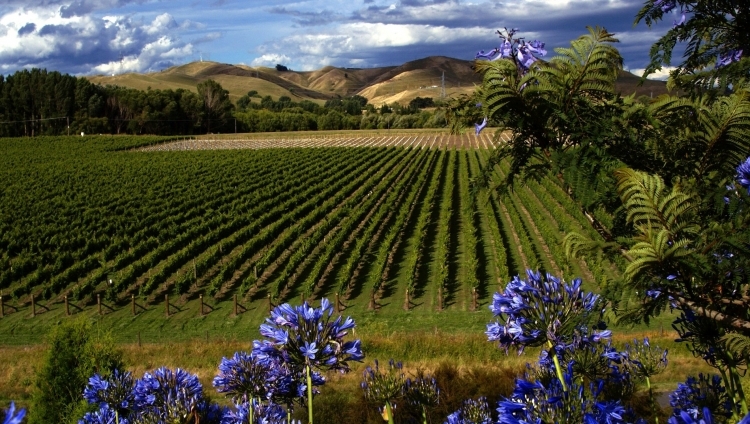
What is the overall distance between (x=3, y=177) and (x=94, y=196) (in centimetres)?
1653

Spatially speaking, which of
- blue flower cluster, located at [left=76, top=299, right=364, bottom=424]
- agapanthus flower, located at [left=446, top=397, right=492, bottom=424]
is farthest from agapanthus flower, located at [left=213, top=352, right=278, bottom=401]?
agapanthus flower, located at [left=446, top=397, right=492, bottom=424]

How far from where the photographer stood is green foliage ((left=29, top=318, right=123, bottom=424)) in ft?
29.3

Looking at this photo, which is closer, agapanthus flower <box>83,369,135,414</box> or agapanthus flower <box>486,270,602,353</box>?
agapanthus flower <box>486,270,602,353</box>

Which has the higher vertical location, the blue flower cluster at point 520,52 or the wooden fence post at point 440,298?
the blue flower cluster at point 520,52

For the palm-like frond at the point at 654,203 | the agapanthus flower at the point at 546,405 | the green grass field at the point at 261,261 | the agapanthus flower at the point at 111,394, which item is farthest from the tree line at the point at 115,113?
the agapanthus flower at the point at 546,405

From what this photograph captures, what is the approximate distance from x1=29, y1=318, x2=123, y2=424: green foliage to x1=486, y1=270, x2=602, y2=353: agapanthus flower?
741 centimetres

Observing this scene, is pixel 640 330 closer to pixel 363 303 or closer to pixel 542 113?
pixel 363 303

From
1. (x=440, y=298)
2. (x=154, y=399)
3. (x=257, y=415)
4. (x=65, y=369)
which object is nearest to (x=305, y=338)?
(x=257, y=415)

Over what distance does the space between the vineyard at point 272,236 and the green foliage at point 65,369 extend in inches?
286

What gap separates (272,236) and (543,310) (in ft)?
96.7

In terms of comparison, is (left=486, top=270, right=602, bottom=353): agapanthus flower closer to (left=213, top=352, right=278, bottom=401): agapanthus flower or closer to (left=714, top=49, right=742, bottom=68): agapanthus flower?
(left=213, top=352, right=278, bottom=401): agapanthus flower

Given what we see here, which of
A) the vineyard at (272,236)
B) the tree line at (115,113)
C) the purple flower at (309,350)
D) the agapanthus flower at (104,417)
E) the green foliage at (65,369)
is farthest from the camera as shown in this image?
the tree line at (115,113)

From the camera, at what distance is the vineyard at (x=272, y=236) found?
78.9ft

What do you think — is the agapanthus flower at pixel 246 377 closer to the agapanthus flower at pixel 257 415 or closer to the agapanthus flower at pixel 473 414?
the agapanthus flower at pixel 257 415
